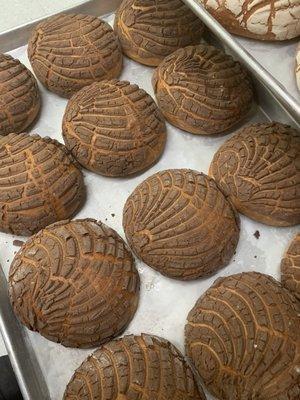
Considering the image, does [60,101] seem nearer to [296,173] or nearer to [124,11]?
[124,11]

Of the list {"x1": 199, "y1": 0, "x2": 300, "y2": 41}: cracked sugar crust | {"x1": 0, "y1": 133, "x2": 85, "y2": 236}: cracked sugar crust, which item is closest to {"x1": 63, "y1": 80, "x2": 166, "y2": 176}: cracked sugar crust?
{"x1": 0, "y1": 133, "x2": 85, "y2": 236}: cracked sugar crust

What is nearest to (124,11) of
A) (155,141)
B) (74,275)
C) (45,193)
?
(155,141)

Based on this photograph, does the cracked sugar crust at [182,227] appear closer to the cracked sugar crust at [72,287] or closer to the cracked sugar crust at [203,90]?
the cracked sugar crust at [72,287]

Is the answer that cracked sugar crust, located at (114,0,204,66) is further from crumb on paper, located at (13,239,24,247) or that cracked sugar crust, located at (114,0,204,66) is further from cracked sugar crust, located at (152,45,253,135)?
crumb on paper, located at (13,239,24,247)

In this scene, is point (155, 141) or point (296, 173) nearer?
point (296, 173)

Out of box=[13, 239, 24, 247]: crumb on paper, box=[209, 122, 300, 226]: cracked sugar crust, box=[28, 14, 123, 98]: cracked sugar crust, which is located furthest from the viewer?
box=[28, 14, 123, 98]: cracked sugar crust
